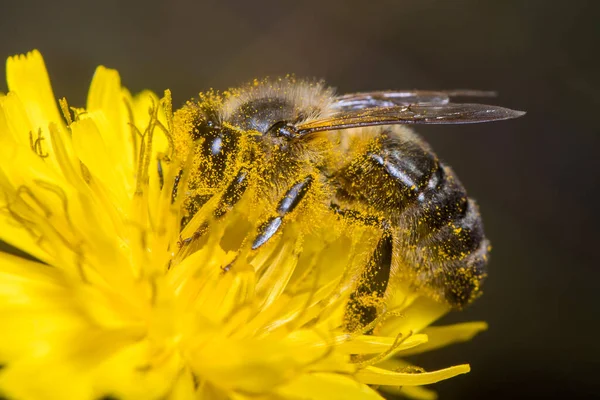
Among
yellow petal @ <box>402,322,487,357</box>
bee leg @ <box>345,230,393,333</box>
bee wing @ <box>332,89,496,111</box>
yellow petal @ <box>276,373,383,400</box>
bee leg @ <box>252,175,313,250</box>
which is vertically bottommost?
yellow petal @ <box>276,373,383,400</box>

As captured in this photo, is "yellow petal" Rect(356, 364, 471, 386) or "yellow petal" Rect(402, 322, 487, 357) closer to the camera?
"yellow petal" Rect(356, 364, 471, 386)

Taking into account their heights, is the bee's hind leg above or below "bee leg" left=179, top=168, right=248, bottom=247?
below

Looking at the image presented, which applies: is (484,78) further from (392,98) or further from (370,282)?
(370,282)

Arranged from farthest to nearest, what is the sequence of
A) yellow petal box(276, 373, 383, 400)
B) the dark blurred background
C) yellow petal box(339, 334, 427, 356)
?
the dark blurred background → yellow petal box(339, 334, 427, 356) → yellow petal box(276, 373, 383, 400)

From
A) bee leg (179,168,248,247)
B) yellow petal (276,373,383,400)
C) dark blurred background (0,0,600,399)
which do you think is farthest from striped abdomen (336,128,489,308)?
dark blurred background (0,0,600,399)

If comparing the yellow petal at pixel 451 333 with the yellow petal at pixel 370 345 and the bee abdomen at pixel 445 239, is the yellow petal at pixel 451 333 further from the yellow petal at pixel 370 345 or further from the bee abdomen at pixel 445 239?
the yellow petal at pixel 370 345

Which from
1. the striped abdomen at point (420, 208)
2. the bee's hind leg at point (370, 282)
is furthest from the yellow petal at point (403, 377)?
the striped abdomen at point (420, 208)

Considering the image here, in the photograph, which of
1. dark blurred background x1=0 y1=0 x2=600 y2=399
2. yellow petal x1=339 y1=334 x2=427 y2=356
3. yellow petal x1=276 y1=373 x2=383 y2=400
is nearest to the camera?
yellow petal x1=276 y1=373 x2=383 y2=400

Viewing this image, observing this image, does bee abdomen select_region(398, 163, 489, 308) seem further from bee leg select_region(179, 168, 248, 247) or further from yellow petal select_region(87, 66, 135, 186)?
yellow petal select_region(87, 66, 135, 186)
